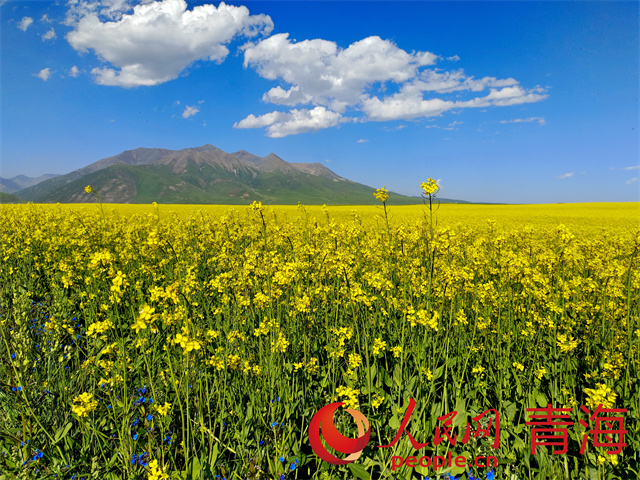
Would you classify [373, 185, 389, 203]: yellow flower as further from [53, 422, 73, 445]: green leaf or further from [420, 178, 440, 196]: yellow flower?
[53, 422, 73, 445]: green leaf

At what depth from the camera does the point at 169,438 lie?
2529mm

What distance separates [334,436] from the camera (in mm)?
2471

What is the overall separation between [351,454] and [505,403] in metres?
1.64

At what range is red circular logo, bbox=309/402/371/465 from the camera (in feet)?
7.61

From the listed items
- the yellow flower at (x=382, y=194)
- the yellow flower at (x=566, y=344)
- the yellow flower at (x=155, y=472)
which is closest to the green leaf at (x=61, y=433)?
the yellow flower at (x=155, y=472)

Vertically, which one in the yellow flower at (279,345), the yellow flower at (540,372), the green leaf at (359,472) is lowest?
the green leaf at (359,472)

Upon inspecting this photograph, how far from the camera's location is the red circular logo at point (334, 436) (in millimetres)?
2320

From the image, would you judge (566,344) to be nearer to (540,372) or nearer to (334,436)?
(540,372)

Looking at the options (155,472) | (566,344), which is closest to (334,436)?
(155,472)

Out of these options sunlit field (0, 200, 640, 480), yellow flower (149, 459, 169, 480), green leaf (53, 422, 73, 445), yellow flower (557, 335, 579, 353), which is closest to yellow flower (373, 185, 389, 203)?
sunlit field (0, 200, 640, 480)

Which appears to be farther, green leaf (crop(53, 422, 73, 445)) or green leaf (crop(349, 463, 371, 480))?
green leaf (crop(53, 422, 73, 445))

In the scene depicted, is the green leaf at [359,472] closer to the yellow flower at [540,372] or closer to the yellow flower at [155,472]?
the yellow flower at [155,472]

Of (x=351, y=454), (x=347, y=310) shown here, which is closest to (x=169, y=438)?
(x=351, y=454)

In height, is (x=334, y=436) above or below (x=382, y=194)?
below
